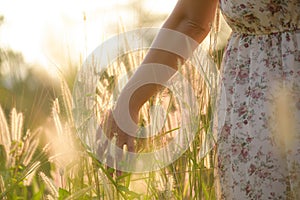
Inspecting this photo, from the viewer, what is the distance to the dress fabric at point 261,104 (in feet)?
5.27

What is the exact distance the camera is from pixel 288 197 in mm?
1606

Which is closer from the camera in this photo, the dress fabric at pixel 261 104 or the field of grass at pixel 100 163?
the dress fabric at pixel 261 104

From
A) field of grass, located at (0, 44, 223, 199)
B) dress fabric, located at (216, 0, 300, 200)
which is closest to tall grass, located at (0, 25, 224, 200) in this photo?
field of grass, located at (0, 44, 223, 199)

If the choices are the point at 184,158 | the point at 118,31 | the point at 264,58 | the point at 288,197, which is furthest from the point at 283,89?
the point at 118,31

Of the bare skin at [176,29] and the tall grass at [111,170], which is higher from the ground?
the bare skin at [176,29]

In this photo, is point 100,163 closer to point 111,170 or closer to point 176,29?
point 111,170

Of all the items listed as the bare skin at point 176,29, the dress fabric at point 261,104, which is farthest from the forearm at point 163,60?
the dress fabric at point 261,104

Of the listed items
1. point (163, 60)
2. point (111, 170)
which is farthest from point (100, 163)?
point (163, 60)

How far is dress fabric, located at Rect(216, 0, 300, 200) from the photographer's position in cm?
161

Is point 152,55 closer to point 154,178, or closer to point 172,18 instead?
point 172,18

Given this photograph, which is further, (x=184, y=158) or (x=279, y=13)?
(x=184, y=158)

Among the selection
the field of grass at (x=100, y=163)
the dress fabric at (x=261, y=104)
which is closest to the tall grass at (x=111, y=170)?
the field of grass at (x=100, y=163)

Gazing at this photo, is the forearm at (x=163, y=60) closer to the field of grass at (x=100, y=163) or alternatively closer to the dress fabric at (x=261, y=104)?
the field of grass at (x=100, y=163)

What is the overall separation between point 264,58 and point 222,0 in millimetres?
188
